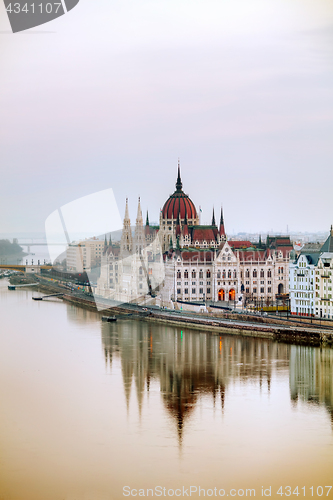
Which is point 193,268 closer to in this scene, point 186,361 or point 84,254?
point 186,361

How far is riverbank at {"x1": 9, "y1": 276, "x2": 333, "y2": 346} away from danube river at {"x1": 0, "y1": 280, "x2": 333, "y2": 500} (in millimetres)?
612

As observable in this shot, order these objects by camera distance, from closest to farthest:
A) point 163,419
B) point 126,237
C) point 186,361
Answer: point 163,419 → point 186,361 → point 126,237

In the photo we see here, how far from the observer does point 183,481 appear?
31.4 ft

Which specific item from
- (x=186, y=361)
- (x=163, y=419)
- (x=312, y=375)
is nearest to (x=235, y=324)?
(x=186, y=361)

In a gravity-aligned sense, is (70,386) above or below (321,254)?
below

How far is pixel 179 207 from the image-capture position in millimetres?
29438

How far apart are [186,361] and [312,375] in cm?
265

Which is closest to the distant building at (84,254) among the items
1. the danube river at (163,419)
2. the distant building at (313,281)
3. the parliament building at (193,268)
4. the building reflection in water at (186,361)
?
the parliament building at (193,268)

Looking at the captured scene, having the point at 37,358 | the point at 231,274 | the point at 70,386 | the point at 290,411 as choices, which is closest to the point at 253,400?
the point at 290,411

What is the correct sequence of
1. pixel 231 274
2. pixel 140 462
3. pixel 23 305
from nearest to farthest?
pixel 140 462
pixel 231 274
pixel 23 305

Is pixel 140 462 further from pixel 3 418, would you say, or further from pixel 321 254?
pixel 321 254

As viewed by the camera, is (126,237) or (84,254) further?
(84,254)

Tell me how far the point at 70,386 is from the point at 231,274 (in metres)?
11.4

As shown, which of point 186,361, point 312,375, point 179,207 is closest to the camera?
point 312,375
